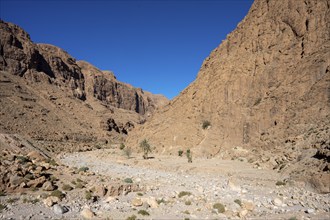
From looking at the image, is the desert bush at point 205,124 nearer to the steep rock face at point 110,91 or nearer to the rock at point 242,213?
the rock at point 242,213

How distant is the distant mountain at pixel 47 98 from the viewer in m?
68.2

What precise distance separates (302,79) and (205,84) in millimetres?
18074

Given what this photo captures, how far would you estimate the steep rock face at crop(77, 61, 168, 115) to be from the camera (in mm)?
138200

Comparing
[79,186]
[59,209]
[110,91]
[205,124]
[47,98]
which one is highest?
[110,91]

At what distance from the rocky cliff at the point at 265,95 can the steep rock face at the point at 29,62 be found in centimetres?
6651

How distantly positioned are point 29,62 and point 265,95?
292ft

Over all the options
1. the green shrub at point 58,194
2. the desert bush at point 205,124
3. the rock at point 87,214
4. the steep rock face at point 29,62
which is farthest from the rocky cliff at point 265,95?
the steep rock face at point 29,62

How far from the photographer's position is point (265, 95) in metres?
34.8

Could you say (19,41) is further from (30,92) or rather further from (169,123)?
(169,123)

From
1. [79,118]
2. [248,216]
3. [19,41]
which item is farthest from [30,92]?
[248,216]

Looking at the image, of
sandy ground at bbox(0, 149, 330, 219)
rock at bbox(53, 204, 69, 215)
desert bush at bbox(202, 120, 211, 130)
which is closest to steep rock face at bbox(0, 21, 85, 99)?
desert bush at bbox(202, 120, 211, 130)

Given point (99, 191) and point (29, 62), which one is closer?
point (99, 191)

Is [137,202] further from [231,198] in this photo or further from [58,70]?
[58,70]

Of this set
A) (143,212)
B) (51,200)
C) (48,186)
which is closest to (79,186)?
(48,186)
